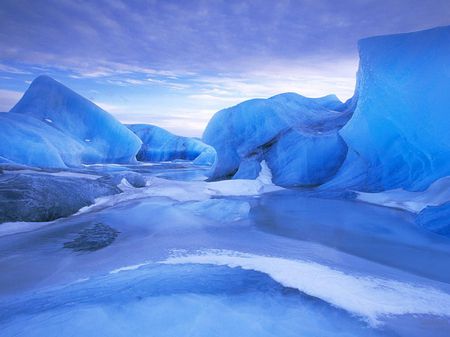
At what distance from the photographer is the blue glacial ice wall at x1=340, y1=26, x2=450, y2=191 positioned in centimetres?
627

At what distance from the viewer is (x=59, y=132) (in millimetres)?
13352

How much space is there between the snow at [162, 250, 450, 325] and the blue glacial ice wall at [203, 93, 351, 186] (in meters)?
7.00

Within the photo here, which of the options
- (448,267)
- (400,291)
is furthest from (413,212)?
(400,291)

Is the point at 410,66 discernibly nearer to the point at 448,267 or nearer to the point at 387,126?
the point at 387,126

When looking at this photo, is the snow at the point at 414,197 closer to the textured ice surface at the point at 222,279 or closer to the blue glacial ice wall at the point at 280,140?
the textured ice surface at the point at 222,279

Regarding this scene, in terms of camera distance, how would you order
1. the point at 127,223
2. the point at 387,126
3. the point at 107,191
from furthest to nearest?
1. the point at 387,126
2. the point at 107,191
3. the point at 127,223

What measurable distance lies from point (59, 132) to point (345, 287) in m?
13.6

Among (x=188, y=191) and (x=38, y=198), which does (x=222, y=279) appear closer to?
(x=38, y=198)

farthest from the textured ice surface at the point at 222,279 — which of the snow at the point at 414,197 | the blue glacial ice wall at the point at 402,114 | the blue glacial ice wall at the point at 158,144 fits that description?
the blue glacial ice wall at the point at 158,144

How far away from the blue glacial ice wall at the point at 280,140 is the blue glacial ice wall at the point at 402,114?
47.0 inches

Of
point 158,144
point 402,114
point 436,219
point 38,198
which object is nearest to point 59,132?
point 38,198

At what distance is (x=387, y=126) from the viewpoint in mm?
7691

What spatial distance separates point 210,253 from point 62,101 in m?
14.8

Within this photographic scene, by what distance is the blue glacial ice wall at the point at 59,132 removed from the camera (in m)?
10.8
